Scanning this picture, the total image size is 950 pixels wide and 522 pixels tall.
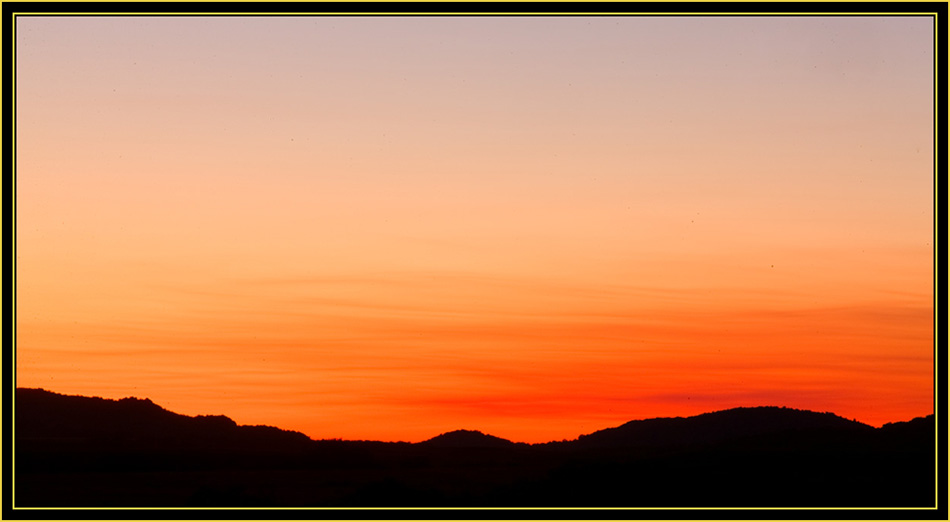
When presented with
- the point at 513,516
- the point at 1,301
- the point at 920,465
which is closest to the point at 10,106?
the point at 1,301

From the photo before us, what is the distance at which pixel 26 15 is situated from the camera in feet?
65.9

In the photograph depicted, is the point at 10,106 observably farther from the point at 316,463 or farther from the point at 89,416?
the point at 89,416

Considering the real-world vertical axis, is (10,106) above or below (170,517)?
above

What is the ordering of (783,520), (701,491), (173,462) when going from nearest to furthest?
(783,520)
(701,491)
(173,462)

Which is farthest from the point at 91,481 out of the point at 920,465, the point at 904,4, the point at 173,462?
the point at 904,4

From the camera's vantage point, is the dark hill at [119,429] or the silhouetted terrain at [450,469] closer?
the silhouetted terrain at [450,469]

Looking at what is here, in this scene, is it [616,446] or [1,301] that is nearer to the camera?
[1,301]

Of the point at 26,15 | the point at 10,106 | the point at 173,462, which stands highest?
the point at 26,15

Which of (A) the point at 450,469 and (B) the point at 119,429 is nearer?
(A) the point at 450,469

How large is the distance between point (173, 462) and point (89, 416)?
22.7 meters

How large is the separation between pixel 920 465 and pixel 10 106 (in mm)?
40075

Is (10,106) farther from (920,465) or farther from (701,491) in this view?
(920,465)

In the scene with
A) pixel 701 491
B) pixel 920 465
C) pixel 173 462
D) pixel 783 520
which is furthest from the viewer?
pixel 173 462

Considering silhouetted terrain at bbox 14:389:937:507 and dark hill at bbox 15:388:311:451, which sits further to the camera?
dark hill at bbox 15:388:311:451
